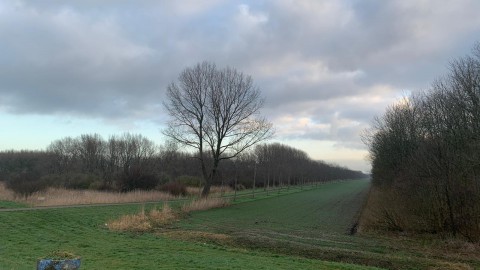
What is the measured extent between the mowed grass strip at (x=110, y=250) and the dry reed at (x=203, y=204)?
55.5ft

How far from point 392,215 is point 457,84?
9.24m

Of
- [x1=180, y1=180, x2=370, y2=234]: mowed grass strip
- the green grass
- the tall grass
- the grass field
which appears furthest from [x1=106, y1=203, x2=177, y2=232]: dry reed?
the tall grass

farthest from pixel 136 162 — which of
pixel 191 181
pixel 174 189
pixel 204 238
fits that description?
pixel 204 238

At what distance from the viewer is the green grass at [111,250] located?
42.1 ft

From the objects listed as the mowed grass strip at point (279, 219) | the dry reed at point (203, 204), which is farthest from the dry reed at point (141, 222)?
the dry reed at point (203, 204)

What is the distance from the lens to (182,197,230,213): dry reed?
1716 inches

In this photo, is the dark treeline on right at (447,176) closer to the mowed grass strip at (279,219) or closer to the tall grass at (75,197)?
the mowed grass strip at (279,219)

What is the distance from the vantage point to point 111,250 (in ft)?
52.6

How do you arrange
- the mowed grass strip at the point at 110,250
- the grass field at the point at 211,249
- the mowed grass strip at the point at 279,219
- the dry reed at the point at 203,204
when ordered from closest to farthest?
the mowed grass strip at the point at 110,250 → the grass field at the point at 211,249 → the mowed grass strip at the point at 279,219 → the dry reed at the point at 203,204

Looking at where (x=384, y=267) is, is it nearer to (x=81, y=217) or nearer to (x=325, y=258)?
(x=325, y=258)

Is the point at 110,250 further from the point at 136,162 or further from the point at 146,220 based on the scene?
the point at 136,162

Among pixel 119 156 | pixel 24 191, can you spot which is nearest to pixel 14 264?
pixel 24 191

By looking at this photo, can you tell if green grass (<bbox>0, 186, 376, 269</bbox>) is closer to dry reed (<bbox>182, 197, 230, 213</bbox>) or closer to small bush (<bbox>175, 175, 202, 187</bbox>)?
dry reed (<bbox>182, 197, 230, 213</bbox>)

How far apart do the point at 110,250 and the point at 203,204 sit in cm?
3054
